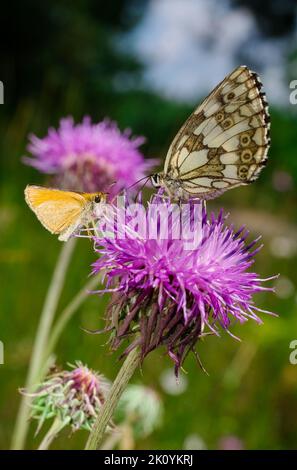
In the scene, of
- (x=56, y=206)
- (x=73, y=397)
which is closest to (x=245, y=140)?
(x=56, y=206)

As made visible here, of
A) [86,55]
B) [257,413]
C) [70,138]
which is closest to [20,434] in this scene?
[70,138]

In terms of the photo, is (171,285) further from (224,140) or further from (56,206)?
(224,140)

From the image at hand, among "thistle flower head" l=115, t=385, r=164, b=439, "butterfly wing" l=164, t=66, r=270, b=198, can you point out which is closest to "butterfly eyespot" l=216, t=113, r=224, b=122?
"butterfly wing" l=164, t=66, r=270, b=198

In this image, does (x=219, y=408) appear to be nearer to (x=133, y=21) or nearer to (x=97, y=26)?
(x=97, y=26)

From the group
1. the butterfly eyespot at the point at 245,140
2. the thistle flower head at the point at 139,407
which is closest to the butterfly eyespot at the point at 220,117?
the butterfly eyespot at the point at 245,140

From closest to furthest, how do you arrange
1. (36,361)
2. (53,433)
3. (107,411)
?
1. (107,411)
2. (53,433)
3. (36,361)

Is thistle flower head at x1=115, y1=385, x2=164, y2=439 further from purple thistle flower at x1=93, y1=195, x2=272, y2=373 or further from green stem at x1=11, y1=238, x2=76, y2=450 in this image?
purple thistle flower at x1=93, y1=195, x2=272, y2=373
